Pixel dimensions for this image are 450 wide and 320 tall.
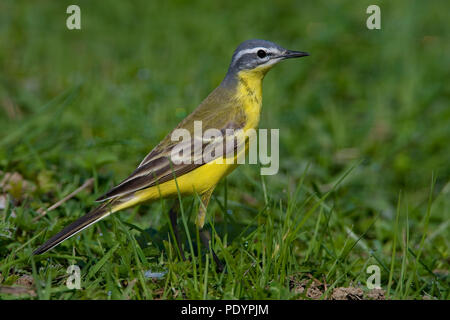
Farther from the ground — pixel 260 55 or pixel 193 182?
pixel 260 55

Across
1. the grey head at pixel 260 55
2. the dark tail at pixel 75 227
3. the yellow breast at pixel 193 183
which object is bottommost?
the dark tail at pixel 75 227

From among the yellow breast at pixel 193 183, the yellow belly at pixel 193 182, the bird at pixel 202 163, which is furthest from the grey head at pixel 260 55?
the yellow belly at pixel 193 182

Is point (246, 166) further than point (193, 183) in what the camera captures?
Yes

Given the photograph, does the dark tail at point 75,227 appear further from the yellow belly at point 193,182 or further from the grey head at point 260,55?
the grey head at point 260,55

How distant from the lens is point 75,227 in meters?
4.59

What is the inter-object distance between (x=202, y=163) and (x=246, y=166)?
172 cm

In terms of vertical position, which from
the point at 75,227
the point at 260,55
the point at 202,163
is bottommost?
the point at 75,227

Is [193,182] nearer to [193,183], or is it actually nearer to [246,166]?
[193,183]

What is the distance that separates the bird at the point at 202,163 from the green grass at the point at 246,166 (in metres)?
0.16

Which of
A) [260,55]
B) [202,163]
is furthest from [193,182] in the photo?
[260,55]

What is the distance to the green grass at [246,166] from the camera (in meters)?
4.60

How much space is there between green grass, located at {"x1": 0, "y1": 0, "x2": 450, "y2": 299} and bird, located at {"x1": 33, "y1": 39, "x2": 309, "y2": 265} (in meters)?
0.16

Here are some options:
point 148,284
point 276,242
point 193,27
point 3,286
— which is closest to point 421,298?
point 276,242
